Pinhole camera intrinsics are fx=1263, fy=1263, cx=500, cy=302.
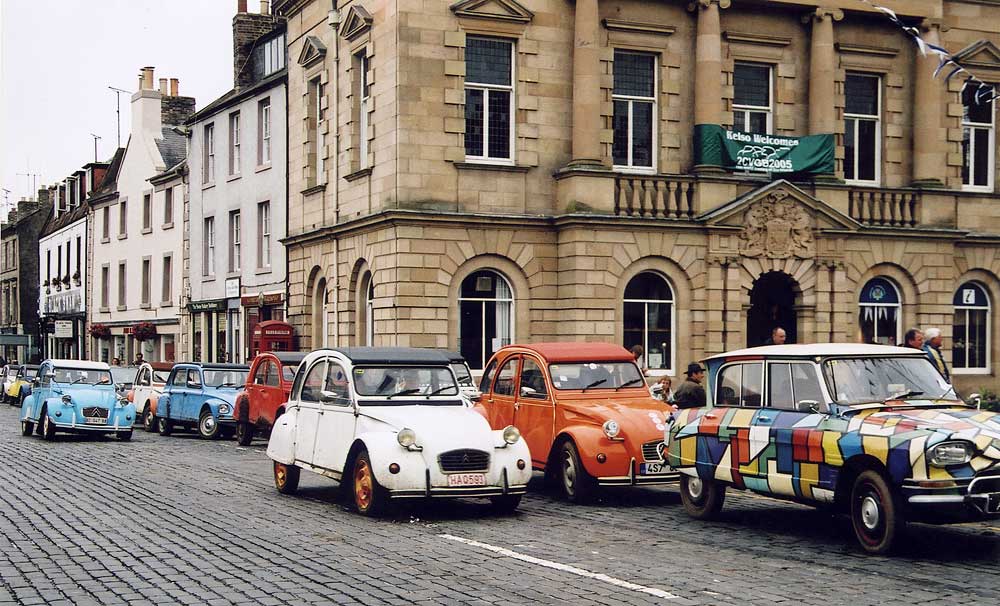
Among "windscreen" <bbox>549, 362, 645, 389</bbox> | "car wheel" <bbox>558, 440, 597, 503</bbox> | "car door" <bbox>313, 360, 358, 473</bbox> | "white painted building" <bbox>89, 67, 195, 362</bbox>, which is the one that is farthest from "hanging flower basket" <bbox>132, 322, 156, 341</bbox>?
"car wheel" <bbox>558, 440, 597, 503</bbox>

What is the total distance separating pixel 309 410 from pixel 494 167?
13.9m

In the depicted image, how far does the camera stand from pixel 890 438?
1059 centimetres

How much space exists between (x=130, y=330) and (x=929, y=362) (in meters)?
44.4

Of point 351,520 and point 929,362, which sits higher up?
point 929,362

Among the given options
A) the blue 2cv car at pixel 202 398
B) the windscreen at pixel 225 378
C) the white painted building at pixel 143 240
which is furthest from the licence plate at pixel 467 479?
the white painted building at pixel 143 240

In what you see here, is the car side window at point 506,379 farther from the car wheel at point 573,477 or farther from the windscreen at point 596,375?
the car wheel at point 573,477

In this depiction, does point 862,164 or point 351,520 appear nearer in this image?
point 351,520

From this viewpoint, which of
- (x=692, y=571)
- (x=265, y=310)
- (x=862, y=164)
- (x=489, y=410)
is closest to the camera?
(x=692, y=571)

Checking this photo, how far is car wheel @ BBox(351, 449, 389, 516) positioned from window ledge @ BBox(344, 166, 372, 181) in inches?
640

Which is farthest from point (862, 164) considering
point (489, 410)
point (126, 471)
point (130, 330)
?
point (130, 330)

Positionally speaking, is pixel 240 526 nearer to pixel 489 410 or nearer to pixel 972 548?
pixel 489 410

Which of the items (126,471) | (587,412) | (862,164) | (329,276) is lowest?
(126,471)

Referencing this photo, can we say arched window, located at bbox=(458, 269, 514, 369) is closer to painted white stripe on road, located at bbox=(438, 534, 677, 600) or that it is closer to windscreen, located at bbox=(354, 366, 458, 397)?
windscreen, located at bbox=(354, 366, 458, 397)

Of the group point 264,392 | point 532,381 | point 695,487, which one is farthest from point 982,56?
point 695,487
